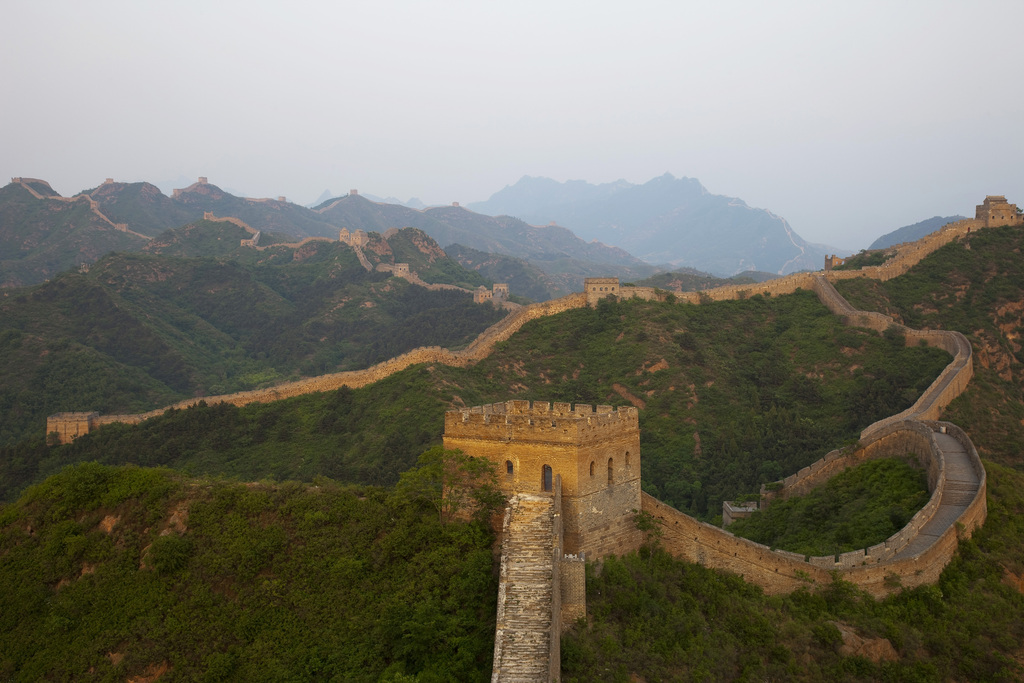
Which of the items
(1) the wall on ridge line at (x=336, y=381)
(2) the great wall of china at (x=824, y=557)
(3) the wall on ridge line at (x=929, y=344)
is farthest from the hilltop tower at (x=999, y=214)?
(1) the wall on ridge line at (x=336, y=381)

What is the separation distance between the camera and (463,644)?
17.1 meters

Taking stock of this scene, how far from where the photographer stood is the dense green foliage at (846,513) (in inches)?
1011


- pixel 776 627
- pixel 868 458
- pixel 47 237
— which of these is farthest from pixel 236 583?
pixel 47 237

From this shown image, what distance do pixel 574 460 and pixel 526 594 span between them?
131 inches

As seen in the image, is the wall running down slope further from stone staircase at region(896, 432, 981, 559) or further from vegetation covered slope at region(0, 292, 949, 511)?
vegetation covered slope at region(0, 292, 949, 511)

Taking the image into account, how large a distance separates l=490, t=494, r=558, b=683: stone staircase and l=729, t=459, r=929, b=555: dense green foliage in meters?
9.97

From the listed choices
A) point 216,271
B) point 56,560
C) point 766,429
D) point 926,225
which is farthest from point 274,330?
point 926,225

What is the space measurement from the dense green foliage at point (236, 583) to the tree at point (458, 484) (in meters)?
0.44

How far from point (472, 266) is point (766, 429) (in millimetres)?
127401

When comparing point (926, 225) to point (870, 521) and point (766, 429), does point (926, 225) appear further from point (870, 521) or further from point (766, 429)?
point (870, 521)

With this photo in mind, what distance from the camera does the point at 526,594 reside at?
691 inches

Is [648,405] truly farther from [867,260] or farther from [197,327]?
[197,327]

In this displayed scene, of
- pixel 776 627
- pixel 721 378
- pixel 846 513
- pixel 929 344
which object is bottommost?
pixel 776 627

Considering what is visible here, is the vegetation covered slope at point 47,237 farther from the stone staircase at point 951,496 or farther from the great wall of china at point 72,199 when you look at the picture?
the stone staircase at point 951,496
